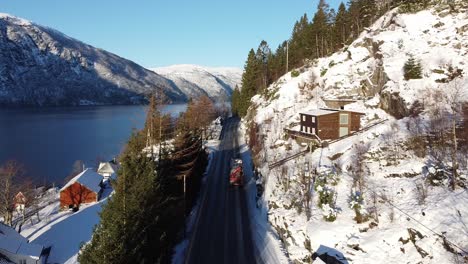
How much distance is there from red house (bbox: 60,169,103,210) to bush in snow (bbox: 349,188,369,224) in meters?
38.0

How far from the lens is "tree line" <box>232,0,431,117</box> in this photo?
252ft

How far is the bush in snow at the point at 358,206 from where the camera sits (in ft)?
82.5

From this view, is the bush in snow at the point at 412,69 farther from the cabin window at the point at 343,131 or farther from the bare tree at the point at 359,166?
the bare tree at the point at 359,166

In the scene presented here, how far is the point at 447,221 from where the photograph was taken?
20.8 metres

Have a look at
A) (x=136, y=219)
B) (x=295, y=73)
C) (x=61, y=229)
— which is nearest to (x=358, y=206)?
(x=136, y=219)

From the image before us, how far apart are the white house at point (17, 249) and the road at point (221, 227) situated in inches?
542

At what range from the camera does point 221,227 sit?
3728 cm

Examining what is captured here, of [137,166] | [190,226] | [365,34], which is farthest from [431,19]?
[137,166]

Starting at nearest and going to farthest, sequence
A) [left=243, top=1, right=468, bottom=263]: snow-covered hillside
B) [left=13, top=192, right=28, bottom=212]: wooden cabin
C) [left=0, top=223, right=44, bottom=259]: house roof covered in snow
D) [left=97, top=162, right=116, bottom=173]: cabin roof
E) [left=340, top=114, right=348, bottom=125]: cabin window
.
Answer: [left=243, top=1, right=468, bottom=263]: snow-covered hillside < [left=0, top=223, right=44, bottom=259]: house roof covered in snow < [left=13, top=192, right=28, bottom=212]: wooden cabin < [left=340, top=114, right=348, bottom=125]: cabin window < [left=97, top=162, right=116, bottom=173]: cabin roof

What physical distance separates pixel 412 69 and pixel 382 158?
17.3 metres

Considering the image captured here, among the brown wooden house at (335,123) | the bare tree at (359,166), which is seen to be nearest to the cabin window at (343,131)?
the brown wooden house at (335,123)

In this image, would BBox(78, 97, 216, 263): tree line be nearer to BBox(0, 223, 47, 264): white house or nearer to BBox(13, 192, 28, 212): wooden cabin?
BBox(0, 223, 47, 264): white house

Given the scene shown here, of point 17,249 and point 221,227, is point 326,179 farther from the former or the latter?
point 17,249

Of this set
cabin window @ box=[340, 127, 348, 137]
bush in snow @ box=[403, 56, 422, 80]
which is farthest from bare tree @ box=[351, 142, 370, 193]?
bush in snow @ box=[403, 56, 422, 80]
